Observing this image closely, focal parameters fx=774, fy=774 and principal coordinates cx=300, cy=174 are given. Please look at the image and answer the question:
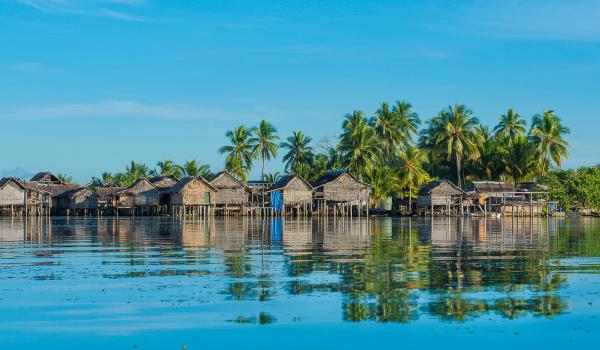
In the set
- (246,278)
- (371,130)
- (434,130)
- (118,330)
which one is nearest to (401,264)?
(246,278)

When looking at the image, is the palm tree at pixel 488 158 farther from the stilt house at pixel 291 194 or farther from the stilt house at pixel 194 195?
the stilt house at pixel 194 195

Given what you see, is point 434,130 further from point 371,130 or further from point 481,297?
point 481,297

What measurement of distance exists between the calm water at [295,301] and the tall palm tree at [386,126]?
57.6m

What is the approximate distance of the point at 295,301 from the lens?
11.6m

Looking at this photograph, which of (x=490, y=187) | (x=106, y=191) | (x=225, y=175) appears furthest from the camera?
(x=106, y=191)

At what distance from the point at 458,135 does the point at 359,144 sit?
9393 mm

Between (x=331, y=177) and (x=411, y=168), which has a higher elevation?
(x=411, y=168)

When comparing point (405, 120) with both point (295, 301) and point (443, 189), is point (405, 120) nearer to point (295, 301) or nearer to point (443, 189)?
point (443, 189)

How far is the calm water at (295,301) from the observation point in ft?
30.1

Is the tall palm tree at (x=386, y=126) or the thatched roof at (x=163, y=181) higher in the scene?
the tall palm tree at (x=386, y=126)

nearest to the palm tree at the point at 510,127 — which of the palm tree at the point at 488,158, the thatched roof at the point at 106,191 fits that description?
the palm tree at the point at 488,158

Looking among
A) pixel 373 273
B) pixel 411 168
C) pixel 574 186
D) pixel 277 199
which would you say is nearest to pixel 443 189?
pixel 411 168

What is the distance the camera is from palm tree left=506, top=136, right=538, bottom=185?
74.3 metres

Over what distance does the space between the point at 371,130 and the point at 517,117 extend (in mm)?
16902
